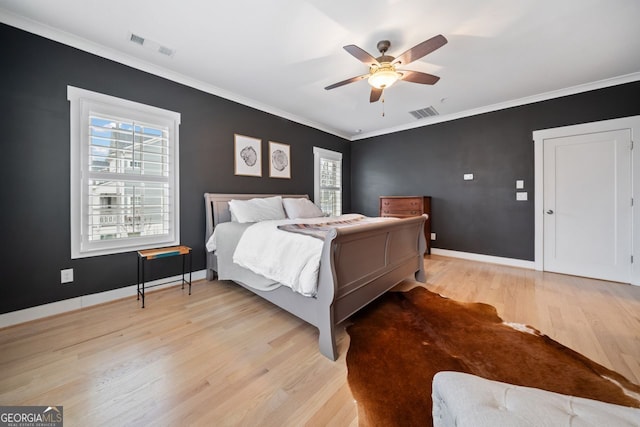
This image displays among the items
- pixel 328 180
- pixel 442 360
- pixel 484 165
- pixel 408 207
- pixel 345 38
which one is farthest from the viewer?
pixel 328 180

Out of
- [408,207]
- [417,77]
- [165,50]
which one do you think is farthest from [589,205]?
[165,50]

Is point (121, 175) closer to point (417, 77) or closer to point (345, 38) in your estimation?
point (345, 38)

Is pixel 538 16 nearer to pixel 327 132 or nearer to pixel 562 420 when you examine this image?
pixel 562 420

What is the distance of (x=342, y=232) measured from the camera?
1647mm

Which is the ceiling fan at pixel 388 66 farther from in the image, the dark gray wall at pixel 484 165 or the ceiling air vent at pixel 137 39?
the dark gray wall at pixel 484 165

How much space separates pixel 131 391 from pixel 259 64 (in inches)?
123

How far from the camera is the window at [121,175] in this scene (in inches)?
91.5

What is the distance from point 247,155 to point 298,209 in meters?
1.19

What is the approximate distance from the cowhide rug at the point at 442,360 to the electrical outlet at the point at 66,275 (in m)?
2.77

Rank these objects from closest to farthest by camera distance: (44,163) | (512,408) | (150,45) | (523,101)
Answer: (512,408)
(44,163)
(150,45)
(523,101)

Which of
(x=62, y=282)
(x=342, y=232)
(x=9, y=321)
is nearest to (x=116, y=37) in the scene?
(x=62, y=282)

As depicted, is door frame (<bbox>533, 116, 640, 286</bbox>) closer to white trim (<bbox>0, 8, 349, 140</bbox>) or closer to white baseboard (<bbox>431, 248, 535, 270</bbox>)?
white baseboard (<bbox>431, 248, 535, 270</bbox>)

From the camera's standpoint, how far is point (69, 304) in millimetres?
2283

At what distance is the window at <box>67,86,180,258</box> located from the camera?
2.32m
